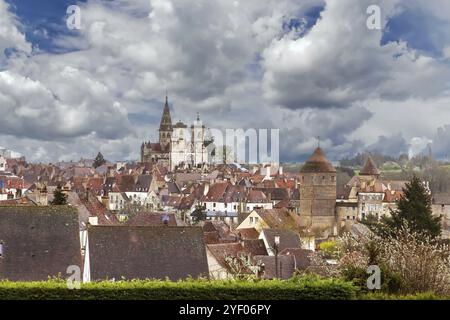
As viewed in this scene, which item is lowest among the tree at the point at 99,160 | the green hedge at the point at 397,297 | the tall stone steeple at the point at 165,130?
the green hedge at the point at 397,297

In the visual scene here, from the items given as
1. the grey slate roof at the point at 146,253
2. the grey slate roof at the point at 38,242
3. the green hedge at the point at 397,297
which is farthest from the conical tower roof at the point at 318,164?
the green hedge at the point at 397,297

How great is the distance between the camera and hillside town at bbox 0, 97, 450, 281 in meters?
Result: 23.2

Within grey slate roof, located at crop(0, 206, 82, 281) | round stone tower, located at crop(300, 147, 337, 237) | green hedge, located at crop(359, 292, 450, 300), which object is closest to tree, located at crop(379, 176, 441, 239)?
green hedge, located at crop(359, 292, 450, 300)

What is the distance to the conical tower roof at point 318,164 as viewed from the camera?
242 ft

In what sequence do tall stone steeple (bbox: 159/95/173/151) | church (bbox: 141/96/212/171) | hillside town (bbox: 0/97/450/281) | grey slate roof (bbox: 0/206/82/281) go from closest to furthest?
grey slate roof (bbox: 0/206/82/281)
hillside town (bbox: 0/97/450/281)
church (bbox: 141/96/212/171)
tall stone steeple (bbox: 159/95/173/151)

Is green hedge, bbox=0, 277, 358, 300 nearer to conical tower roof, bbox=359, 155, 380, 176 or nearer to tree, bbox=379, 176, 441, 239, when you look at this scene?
tree, bbox=379, 176, 441, 239

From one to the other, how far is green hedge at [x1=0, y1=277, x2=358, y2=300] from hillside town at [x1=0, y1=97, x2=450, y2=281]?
258cm

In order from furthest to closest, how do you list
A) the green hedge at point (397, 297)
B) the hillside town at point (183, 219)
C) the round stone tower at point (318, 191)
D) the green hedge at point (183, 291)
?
the round stone tower at point (318, 191), the hillside town at point (183, 219), the green hedge at point (183, 291), the green hedge at point (397, 297)

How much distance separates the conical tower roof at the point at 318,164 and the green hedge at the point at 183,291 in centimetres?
5591

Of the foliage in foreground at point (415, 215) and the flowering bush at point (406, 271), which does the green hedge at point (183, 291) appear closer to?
the flowering bush at point (406, 271)

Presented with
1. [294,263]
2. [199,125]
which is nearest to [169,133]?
[199,125]

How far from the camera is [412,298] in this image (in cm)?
1723

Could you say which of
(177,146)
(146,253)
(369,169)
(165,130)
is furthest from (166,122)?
(146,253)
